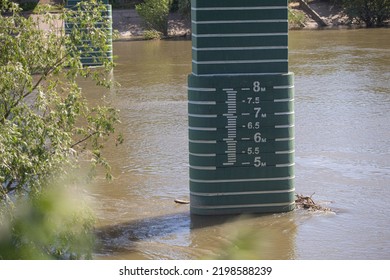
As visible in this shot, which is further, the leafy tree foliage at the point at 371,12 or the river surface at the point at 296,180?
the leafy tree foliage at the point at 371,12

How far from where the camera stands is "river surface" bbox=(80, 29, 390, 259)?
10.0m

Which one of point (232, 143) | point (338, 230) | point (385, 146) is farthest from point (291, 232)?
point (385, 146)

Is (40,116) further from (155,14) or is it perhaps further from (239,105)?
(155,14)

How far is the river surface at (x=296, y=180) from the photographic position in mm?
10008

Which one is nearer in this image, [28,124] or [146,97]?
[28,124]

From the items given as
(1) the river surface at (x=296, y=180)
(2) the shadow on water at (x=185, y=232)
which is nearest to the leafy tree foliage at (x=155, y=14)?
(1) the river surface at (x=296, y=180)

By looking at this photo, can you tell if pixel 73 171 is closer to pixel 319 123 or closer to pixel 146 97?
pixel 319 123

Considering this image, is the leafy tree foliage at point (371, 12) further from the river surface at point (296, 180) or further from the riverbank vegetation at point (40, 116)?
the riverbank vegetation at point (40, 116)

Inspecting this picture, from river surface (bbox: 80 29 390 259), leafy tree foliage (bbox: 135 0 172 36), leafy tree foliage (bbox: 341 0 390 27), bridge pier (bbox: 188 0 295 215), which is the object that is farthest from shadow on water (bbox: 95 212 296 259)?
leafy tree foliage (bbox: 341 0 390 27)

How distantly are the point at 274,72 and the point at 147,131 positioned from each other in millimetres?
6497

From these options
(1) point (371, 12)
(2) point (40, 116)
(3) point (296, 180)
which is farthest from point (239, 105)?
(1) point (371, 12)

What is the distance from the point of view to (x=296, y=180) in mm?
12945

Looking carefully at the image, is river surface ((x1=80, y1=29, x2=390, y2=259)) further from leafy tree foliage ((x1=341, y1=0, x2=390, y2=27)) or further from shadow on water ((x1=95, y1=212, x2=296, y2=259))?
leafy tree foliage ((x1=341, y1=0, x2=390, y2=27))

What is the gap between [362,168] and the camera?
13453 millimetres
